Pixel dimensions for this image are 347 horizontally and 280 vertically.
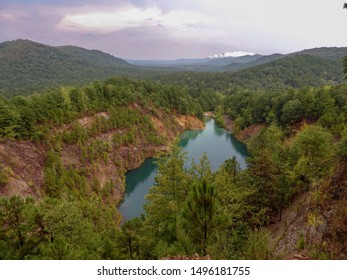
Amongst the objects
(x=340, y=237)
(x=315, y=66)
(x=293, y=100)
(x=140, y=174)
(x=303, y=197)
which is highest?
(x=315, y=66)

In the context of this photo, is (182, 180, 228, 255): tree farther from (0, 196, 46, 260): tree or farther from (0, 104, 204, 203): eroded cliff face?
(0, 104, 204, 203): eroded cliff face

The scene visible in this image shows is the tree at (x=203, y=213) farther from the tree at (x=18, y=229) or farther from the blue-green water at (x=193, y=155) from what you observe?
the blue-green water at (x=193, y=155)

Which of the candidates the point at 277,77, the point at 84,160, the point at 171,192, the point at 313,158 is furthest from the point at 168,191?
the point at 277,77

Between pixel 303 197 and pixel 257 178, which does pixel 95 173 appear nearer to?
pixel 257 178

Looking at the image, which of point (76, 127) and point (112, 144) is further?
point (112, 144)

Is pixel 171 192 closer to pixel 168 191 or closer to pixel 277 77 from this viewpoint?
pixel 168 191

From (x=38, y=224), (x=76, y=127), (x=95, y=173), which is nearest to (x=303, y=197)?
(x=38, y=224)

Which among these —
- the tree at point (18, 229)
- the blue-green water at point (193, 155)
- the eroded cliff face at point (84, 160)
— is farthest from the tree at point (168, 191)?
the blue-green water at point (193, 155)

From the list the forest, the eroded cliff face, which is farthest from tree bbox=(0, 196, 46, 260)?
the eroded cliff face
